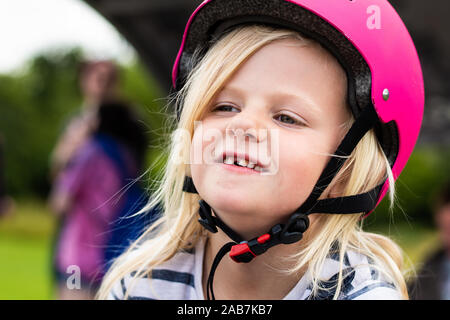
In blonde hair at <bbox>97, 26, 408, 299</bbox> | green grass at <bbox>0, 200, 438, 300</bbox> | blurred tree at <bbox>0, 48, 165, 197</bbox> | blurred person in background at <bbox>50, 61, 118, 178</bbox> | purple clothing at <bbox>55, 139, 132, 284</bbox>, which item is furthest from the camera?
blurred tree at <bbox>0, 48, 165, 197</bbox>

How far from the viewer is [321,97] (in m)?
1.75

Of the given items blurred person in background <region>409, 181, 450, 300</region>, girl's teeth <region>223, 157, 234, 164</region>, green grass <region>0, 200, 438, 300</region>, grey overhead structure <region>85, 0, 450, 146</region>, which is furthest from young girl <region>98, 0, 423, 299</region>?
green grass <region>0, 200, 438, 300</region>

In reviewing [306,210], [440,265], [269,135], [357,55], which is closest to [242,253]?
[306,210]

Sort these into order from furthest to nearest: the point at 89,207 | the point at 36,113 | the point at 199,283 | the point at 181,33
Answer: the point at 36,113, the point at 181,33, the point at 89,207, the point at 199,283

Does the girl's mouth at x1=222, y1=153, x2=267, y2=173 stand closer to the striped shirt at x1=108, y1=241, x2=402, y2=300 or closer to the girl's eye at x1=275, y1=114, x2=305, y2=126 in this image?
the girl's eye at x1=275, y1=114, x2=305, y2=126

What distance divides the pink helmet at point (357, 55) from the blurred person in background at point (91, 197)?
212 centimetres

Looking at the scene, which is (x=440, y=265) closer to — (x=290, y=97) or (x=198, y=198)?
(x=198, y=198)

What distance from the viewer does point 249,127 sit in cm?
167

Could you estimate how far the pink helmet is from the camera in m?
1.79

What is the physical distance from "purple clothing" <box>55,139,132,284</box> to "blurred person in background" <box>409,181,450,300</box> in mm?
2056

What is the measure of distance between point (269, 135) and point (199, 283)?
21.9 inches

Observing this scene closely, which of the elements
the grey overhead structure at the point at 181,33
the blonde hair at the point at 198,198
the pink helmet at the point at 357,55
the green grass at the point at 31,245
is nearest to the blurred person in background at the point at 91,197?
the grey overhead structure at the point at 181,33

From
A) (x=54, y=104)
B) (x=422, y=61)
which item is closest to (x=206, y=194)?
(x=422, y=61)
